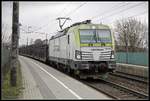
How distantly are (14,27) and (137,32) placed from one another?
62928 millimetres

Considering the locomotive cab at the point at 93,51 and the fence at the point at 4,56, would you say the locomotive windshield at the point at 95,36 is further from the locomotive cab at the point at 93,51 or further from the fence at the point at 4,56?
the fence at the point at 4,56

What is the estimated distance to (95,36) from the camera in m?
21.1

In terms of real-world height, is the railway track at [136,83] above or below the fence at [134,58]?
below

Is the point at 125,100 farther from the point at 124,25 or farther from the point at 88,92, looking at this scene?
the point at 124,25

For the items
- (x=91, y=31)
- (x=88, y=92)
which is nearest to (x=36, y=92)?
(x=88, y=92)

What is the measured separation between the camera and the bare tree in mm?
71062

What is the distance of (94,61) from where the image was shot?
20359mm

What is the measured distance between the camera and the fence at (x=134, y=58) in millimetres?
27362

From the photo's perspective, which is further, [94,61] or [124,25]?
[124,25]

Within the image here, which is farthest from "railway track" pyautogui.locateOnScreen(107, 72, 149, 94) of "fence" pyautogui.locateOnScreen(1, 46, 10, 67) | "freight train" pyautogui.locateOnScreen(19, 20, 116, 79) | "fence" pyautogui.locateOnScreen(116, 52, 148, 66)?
"fence" pyautogui.locateOnScreen(1, 46, 10, 67)

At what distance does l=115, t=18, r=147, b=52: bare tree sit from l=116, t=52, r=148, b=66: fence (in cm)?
3467

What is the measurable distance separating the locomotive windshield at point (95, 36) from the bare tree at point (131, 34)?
46.4 m

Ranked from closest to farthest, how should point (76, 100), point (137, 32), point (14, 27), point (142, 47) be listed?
point (76, 100), point (14, 27), point (142, 47), point (137, 32)

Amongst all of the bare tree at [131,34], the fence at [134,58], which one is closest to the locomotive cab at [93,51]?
the fence at [134,58]
